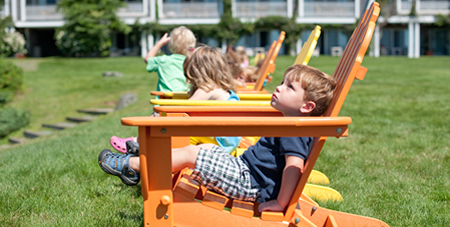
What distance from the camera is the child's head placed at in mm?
2006

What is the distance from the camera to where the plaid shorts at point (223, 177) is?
203cm

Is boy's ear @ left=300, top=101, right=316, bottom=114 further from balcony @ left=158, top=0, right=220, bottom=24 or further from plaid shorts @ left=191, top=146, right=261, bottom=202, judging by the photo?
balcony @ left=158, top=0, right=220, bottom=24

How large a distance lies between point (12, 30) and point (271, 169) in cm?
3115

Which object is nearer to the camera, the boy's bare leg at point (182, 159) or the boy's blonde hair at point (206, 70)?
the boy's bare leg at point (182, 159)

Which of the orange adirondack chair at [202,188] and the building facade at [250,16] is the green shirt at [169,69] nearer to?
the orange adirondack chair at [202,188]

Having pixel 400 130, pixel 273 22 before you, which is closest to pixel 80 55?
pixel 273 22

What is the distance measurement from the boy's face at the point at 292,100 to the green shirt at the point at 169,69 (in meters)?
2.60

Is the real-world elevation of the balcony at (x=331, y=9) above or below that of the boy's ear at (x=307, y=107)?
above

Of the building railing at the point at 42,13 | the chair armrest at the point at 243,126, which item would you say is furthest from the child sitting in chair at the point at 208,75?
the building railing at the point at 42,13

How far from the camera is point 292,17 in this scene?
28406mm

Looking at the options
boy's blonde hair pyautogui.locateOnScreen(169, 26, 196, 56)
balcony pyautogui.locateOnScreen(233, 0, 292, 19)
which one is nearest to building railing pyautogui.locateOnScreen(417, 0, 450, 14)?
balcony pyautogui.locateOnScreen(233, 0, 292, 19)

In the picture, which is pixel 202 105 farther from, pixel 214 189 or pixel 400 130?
pixel 400 130

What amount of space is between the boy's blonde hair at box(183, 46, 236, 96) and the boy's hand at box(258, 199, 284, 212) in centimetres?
146

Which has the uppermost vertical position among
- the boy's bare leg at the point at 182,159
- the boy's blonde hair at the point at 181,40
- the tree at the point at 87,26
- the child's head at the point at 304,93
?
the tree at the point at 87,26
